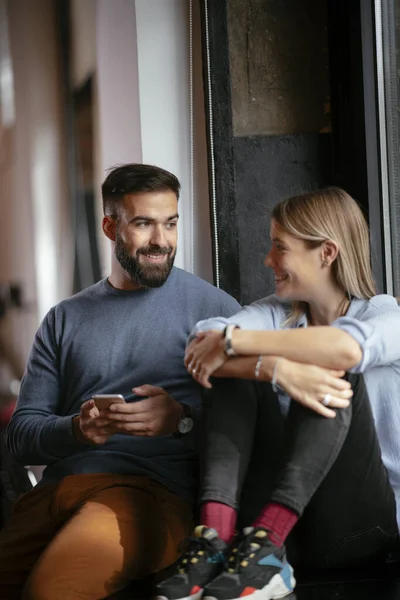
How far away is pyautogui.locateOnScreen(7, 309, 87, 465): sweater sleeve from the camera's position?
75.4 inches

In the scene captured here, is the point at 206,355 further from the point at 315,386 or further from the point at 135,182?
the point at 135,182

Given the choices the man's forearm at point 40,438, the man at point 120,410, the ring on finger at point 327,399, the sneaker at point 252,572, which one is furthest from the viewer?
the man's forearm at point 40,438

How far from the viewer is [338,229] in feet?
5.80

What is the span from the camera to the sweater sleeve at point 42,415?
1914 mm

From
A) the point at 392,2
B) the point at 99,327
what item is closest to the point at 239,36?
the point at 392,2

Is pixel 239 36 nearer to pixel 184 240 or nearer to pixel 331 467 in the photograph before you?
pixel 184 240

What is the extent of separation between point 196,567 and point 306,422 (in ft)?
1.10

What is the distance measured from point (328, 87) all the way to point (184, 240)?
0.64 m

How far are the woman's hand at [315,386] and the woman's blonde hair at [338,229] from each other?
9.9 inches

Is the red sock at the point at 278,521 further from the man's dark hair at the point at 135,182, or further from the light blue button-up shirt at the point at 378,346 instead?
the man's dark hair at the point at 135,182

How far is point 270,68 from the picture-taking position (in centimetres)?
239

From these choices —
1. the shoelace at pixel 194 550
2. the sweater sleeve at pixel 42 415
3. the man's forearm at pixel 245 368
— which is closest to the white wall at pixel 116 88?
the sweater sleeve at pixel 42 415

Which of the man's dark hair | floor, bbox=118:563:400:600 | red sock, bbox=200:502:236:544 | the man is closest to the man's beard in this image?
the man

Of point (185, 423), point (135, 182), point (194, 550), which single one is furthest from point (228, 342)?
point (135, 182)
